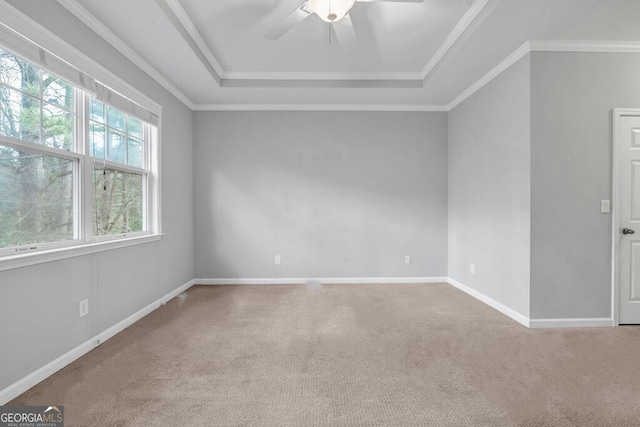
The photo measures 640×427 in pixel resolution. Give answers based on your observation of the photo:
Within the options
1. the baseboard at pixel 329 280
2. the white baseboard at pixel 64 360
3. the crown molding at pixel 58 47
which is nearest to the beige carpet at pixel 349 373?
the white baseboard at pixel 64 360

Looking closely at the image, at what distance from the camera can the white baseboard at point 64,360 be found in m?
1.72

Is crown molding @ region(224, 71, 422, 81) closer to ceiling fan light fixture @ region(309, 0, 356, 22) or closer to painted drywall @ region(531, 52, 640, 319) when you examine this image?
painted drywall @ region(531, 52, 640, 319)

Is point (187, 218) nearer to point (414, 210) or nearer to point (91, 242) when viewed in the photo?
point (91, 242)

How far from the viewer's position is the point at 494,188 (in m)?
3.31

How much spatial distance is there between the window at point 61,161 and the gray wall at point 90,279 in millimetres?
223

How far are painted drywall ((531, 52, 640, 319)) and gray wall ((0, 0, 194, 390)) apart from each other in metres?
3.77

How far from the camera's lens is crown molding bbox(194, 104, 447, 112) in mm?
4305

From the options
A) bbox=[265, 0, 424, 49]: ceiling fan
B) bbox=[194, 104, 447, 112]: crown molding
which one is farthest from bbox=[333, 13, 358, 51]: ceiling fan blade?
bbox=[194, 104, 447, 112]: crown molding

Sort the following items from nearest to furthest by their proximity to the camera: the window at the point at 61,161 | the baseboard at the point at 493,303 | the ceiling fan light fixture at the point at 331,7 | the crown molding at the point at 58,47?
the crown molding at the point at 58,47
the window at the point at 61,161
the ceiling fan light fixture at the point at 331,7
the baseboard at the point at 493,303

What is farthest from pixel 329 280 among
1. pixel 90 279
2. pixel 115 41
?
pixel 115 41

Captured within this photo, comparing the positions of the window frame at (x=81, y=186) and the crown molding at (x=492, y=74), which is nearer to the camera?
the window frame at (x=81, y=186)

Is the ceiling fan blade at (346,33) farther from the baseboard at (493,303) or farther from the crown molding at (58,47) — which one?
the baseboard at (493,303)

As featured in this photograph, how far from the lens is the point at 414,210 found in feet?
14.5

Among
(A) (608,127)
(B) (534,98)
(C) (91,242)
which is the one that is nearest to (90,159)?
(C) (91,242)
